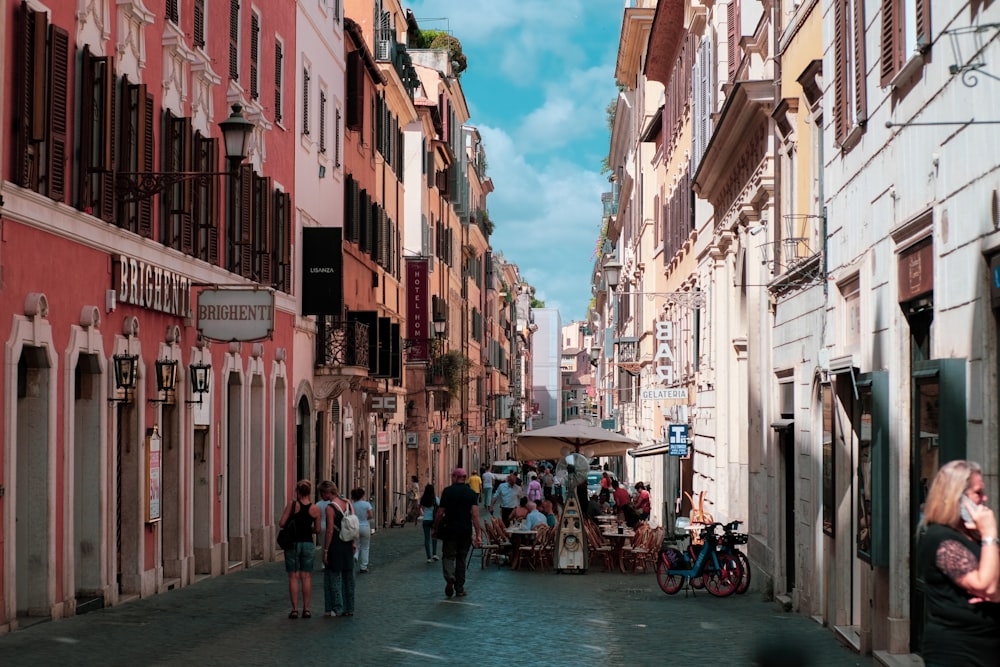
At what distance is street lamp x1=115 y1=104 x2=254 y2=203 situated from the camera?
1828cm

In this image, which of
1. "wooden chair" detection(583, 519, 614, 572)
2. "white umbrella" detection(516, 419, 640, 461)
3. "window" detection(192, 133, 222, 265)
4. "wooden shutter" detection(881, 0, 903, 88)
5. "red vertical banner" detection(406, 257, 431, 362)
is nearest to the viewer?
"wooden shutter" detection(881, 0, 903, 88)

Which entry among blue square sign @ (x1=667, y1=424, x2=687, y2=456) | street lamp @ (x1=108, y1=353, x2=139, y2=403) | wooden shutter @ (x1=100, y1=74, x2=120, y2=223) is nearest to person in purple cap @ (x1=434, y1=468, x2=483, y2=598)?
street lamp @ (x1=108, y1=353, x2=139, y2=403)

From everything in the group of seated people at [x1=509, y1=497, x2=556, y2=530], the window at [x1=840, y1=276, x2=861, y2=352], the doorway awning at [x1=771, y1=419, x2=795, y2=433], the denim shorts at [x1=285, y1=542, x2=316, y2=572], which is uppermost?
the window at [x1=840, y1=276, x2=861, y2=352]

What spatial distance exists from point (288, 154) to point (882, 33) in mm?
20122

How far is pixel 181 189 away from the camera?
76.2ft

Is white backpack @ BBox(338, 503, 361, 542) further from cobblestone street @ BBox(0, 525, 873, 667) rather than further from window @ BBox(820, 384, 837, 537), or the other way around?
window @ BBox(820, 384, 837, 537)

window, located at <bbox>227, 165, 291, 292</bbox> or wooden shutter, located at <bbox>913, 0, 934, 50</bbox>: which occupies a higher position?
window, located at <bbox>227, 165, 291, 292</bbox>

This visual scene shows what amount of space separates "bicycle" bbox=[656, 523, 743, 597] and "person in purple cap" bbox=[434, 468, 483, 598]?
110 inches

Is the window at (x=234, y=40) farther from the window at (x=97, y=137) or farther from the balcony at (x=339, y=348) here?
the balcony at (x=339, y=348)

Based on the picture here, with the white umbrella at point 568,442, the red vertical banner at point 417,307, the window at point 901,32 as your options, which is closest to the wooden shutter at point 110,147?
the window at point 901,32

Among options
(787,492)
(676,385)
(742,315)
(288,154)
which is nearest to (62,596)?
(787,492)

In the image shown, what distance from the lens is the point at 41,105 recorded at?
16.6 metres

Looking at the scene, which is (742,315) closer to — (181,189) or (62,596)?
(181,189)

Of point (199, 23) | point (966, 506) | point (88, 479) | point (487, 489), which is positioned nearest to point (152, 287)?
point (88, 479)
